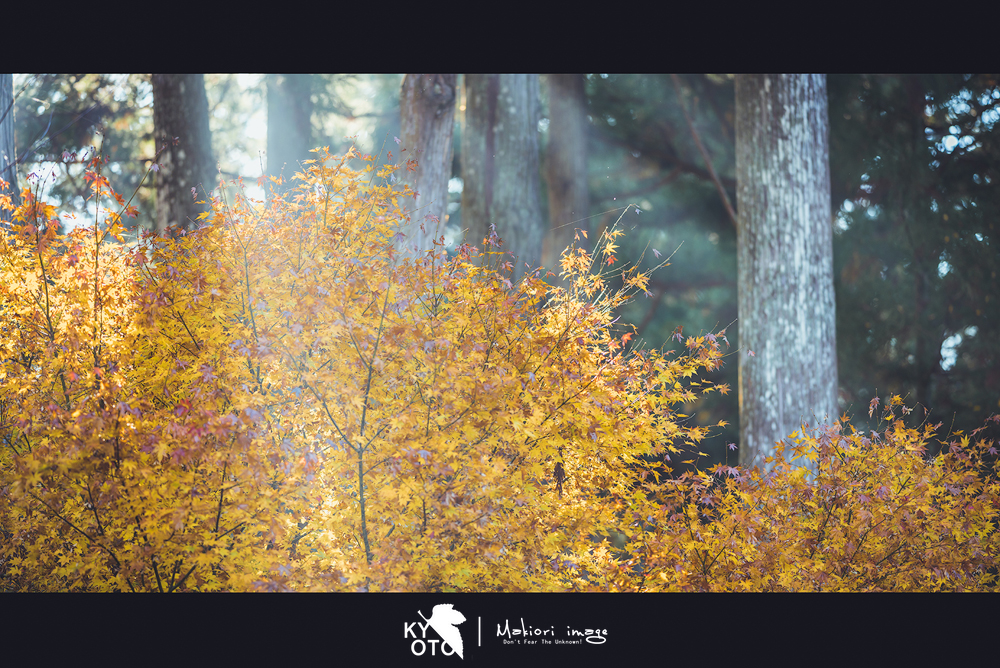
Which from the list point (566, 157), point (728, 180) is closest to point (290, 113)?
point (566, 157)

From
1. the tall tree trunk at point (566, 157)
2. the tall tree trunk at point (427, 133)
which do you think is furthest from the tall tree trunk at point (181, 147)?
the tall tree trunk at point (566, 157)

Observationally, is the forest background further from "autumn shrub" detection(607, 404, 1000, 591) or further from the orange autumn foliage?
the orange autumn foliage

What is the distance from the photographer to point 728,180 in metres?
9.36

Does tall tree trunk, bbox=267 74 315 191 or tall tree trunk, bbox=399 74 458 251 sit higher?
tall tree trunk, bbox=267 74 315 191

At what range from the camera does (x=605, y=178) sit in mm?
10312

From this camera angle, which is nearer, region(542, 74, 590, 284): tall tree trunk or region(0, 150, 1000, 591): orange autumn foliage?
region(0, 150, 1000, 591): orange autumn foliage

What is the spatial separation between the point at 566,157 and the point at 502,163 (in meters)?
1.65

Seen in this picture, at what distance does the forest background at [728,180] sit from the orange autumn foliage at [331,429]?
2953 millimetres

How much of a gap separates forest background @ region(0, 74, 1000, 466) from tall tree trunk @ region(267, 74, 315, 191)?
3cm

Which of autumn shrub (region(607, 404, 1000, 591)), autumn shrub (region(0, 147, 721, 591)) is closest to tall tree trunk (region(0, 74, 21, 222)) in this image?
autumn shrub (region(0, 147, 721, 591))

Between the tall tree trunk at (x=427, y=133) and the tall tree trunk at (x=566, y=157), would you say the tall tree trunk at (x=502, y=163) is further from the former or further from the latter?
the tall tree trunk at (x=427, y=133)

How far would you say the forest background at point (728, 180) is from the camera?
301 inches

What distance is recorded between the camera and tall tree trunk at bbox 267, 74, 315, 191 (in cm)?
922

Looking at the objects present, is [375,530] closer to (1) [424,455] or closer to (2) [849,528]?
(1) [424,455]
